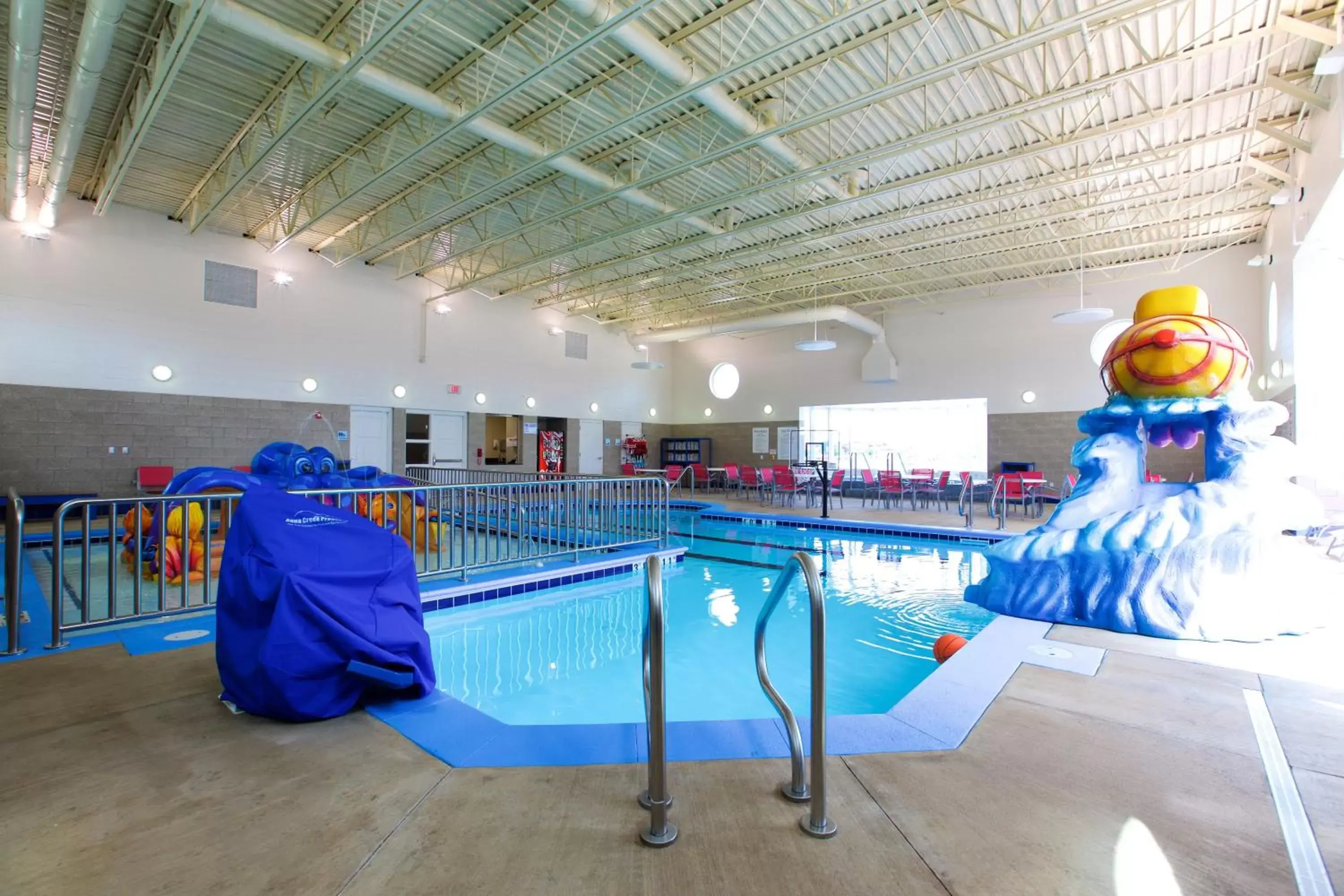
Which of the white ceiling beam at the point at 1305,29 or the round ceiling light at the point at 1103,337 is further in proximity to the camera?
the round ceiling light at the point at 1103,337

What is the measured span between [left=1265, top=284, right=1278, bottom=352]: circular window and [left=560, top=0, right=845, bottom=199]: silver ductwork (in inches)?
297

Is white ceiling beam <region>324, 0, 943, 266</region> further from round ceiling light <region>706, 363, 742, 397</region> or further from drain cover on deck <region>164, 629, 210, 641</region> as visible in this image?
round ceiling light <region>706, 363, 742, 397</region>

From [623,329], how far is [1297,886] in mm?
17556

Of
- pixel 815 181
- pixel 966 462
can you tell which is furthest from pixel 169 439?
pixel 966 462

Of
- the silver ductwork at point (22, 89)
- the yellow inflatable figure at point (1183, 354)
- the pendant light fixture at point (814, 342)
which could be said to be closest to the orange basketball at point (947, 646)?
the yellow inflatable figure at point (1183, 354)

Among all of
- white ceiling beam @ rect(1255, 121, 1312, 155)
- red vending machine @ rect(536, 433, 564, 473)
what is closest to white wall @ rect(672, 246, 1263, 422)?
white ceiling beam @ rect(1255, 121, 1312, 155)

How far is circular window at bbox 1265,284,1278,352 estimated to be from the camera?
943cm

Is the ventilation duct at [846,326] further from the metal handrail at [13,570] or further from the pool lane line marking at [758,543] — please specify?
the metal handrail at [13,570]

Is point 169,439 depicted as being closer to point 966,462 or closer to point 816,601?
point 816,601

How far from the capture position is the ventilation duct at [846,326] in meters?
14.4

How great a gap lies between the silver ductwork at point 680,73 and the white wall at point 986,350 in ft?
26.1

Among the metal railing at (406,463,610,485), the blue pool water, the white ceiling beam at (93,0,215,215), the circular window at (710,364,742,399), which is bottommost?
the blue pool water

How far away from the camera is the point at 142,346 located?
10055mm

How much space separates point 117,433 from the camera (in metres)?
9.84
